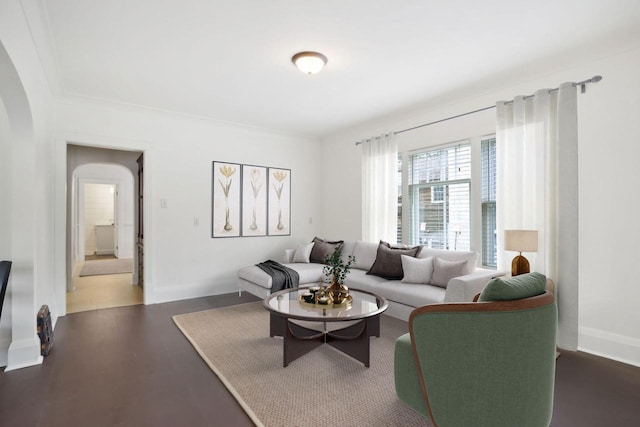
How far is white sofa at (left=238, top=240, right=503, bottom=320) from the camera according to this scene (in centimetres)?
310

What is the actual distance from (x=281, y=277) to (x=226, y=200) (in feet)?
5.52

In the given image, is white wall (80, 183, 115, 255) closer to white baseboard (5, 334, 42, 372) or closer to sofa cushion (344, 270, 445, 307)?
white baseboard (5, 334, 42, 372)

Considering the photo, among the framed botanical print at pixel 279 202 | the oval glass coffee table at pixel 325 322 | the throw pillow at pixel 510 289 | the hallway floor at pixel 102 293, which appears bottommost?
the hallway floor at pixel 102 293

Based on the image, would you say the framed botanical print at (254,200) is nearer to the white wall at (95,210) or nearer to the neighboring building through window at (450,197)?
the neighboring building through window at (450,197)

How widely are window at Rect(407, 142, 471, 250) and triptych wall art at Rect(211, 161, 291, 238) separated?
220cm

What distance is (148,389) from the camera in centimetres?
238

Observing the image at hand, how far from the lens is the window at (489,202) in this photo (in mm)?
3896

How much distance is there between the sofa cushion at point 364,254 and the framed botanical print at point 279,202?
4.87 ft

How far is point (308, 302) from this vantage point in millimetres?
2980

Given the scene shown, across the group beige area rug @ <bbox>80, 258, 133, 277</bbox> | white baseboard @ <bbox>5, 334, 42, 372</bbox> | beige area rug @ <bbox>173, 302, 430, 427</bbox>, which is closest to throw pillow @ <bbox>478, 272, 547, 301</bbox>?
beige area rug @ <bbox>173, 302, 430, 427</bbox>

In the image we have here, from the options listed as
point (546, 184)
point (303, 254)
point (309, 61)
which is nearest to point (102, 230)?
point (303, 254)

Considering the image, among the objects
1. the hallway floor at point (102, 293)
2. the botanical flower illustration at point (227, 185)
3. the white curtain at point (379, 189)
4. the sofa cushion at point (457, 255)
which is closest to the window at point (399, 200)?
the white curtain at point (379, 189)

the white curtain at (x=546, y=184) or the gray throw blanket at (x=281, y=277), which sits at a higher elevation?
the white curtain at (x=546, y=184)

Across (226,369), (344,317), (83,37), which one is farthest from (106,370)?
(83,37)
